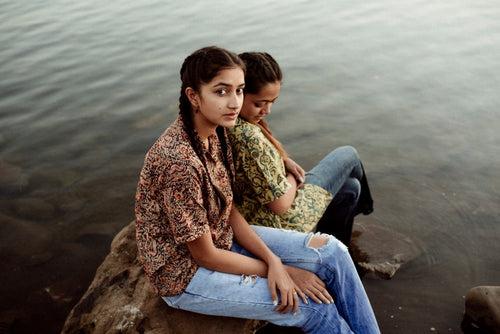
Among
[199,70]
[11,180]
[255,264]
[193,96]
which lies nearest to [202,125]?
[193,96]

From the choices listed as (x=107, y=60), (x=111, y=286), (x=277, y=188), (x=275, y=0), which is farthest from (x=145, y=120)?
(x=275, y=0)

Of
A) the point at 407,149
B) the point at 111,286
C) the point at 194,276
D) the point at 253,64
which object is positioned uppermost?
the point at 253,64

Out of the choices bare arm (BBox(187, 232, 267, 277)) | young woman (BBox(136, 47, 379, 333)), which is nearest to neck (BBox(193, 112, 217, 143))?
young woman (BBox(136, 47, 379, 333))

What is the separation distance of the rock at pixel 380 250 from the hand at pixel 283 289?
6.32 ft

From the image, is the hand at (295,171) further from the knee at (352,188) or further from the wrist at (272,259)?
the wrist at (272,259)

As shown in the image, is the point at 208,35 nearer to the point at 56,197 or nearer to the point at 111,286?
→ the point at 56,197

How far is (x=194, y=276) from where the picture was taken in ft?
8.37

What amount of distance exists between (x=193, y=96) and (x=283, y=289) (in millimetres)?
1180

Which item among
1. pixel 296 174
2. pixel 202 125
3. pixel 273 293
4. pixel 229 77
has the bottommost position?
pixel 273 293

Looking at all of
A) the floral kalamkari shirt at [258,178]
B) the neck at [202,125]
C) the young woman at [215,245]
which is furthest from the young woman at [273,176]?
the neck at [202,125]

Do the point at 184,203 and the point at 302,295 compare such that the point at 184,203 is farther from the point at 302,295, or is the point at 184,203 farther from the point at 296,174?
the point at 296,174

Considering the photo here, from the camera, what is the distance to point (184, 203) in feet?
7.61

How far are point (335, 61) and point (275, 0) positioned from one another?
5726mm

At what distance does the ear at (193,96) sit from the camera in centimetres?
248
